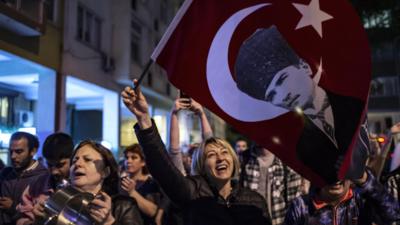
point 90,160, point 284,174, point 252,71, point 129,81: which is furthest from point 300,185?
point 129,81

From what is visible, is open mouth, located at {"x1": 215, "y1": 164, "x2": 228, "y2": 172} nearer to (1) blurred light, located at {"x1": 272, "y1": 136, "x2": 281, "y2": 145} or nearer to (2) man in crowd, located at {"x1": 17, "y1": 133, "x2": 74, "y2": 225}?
(1) blurred light, located at {"x1": 272, "y1": 136, "x2": 281, "y2": 145}

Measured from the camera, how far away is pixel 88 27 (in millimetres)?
14641

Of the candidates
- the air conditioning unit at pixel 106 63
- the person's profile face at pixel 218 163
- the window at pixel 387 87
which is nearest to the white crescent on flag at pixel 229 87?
the person's profile face at pixel 218 163

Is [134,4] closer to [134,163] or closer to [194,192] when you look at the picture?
[134,163]

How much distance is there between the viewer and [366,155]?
270 cm

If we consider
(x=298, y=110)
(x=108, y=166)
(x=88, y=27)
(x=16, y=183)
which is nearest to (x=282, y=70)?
(x=298, y=110)

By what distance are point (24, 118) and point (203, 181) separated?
11.9m

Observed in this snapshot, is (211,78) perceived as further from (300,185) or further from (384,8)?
(384,8)

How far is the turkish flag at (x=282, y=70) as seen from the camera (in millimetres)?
2633

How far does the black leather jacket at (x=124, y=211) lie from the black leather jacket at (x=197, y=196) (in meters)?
0.24

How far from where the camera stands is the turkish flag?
2633 mm

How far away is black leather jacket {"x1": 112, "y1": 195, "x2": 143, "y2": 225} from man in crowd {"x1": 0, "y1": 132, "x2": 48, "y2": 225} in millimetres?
1660

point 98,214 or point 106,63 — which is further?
point 106,63

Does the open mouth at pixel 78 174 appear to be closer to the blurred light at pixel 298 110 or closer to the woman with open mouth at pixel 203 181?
the woman with open mouth at pixel 203 181
